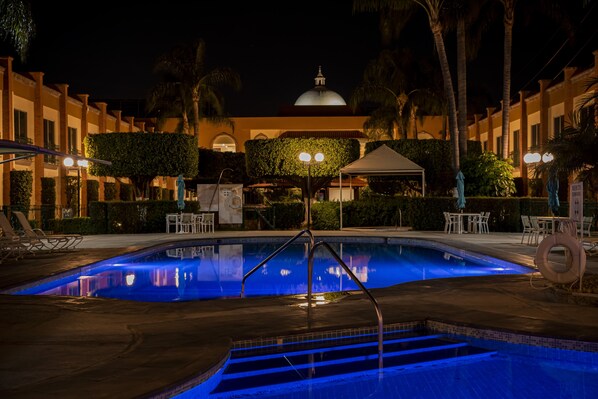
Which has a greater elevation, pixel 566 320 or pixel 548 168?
pixel 548 168

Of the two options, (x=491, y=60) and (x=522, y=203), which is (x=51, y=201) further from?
(x=491, y=60)

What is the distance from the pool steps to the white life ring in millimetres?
2382

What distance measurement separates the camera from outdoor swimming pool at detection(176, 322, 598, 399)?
577 centimetres

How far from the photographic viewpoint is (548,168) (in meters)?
14.8

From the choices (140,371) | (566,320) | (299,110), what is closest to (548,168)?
(566,320)

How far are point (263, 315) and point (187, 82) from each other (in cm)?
3126

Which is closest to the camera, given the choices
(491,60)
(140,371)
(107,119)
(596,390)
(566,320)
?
(140,371)

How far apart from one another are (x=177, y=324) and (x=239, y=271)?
24.5ft

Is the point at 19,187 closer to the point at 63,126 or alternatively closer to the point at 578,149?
the point at 63,126

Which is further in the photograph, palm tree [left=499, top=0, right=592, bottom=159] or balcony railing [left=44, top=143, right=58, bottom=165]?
balcony railing [left=44, top=143, right=58, bottom=165]

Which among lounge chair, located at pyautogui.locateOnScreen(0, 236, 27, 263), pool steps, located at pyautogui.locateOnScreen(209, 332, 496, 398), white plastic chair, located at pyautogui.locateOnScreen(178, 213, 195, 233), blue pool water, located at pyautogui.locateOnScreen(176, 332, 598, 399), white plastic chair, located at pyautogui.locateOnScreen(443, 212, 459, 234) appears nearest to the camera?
blue pool water, located at pyautogui.locateOnScreen(176, 332, 598, 399)

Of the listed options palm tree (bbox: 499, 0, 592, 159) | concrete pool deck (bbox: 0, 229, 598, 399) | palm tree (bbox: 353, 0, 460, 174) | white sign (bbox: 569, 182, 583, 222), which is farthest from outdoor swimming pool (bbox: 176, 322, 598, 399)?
palm tree (bbox: 499, 0, 592, 159)

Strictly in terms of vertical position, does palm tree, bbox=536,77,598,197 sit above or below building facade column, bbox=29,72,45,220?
below

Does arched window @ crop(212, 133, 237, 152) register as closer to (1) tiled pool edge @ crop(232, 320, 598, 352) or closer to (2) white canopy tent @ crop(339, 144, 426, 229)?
(2) white canopy tent @ crop(339, 144, 426, 229)
